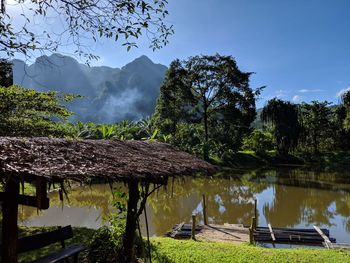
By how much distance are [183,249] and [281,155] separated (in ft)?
132

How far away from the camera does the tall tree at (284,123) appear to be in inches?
1892

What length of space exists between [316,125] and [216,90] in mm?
15805

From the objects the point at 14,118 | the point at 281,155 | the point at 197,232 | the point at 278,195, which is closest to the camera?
the point at 14,118

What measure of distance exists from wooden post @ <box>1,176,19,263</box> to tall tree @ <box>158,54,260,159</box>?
37.8 m

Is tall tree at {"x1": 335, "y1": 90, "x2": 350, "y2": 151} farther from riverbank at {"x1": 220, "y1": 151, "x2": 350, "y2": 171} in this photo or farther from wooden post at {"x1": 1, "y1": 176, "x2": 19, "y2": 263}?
wooden post at {"x1": 1, "y1": 176, "x2": 19, "y2": 263}

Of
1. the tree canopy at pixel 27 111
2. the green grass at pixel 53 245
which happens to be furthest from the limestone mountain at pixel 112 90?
the green grass at pixel 53 245

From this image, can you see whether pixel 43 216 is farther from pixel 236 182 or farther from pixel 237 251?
pixel 236 182

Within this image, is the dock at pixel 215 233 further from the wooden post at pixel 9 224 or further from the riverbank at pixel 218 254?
the wooden post at pixel 9 224

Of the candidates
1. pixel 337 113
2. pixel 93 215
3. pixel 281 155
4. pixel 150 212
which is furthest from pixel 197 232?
pixel 337 113

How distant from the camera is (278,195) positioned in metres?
24.2

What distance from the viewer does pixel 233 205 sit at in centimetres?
2120

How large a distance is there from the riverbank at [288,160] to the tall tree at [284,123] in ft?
5.01

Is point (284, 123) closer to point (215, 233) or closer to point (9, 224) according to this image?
point (215, 233)

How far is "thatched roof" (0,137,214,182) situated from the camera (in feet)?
14.2
